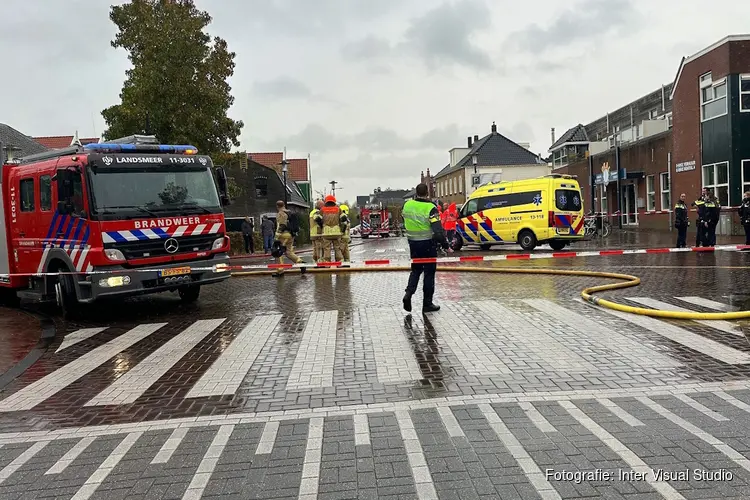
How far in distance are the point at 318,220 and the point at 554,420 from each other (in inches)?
419

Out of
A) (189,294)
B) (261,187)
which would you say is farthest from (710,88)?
(261,187)

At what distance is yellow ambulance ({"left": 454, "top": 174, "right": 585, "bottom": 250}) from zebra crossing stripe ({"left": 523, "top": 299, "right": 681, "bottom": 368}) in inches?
442

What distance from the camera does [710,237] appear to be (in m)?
17.0

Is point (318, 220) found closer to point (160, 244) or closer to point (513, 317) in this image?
point (160, 244)

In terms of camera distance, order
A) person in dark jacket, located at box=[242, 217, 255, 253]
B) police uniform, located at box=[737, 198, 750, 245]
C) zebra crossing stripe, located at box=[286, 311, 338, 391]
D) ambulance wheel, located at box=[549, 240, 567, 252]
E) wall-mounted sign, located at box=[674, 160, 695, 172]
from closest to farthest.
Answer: zebra crossing stripe, located at box=[286, 311, 338, 391]
police uniform, located at box=[737, 198, 750, 245]
ambulance wheel, located at box=[549, 240, 567, 252]
wall-mounted sign, located at box=[674, 160, 695, 172]
person in dark jacket, located at box=[242, 217, 255, 253]

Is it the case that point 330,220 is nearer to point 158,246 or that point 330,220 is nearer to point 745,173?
point 158,246

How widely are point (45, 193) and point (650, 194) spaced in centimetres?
2791

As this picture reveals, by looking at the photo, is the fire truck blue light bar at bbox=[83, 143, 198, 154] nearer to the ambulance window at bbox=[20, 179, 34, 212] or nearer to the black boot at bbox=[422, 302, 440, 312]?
the ambulance window at bbox=[20, 179, 34, 212]

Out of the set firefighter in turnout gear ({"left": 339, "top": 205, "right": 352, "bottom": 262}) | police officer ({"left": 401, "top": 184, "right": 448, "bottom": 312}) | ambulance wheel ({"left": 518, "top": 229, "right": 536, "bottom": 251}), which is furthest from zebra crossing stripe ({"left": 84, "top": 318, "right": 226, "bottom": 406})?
ambulance wheel ({"left": 518, "top": 229, "right": 536, "bottom": 251})

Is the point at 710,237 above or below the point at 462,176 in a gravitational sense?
below

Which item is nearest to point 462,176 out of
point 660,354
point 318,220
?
point 318,220

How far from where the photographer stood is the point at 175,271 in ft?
30.6

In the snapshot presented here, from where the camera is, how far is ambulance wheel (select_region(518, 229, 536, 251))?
20078 millimetres

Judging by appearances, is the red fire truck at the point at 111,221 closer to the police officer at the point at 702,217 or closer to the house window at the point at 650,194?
the police officer at the point at 702,217
